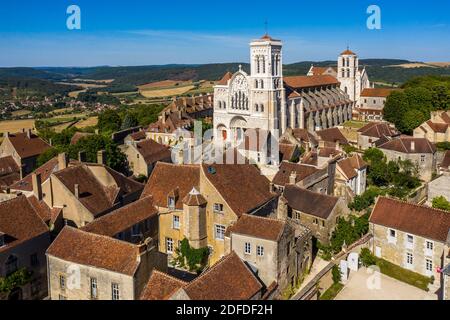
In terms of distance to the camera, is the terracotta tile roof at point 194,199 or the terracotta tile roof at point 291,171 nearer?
the terracotta tile roof at point 194,199

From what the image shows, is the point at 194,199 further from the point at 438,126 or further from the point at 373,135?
the point at 438,126

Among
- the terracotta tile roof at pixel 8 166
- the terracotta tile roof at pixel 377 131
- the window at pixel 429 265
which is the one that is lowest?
the window at pixel 429 265

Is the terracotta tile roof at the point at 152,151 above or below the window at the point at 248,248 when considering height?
above

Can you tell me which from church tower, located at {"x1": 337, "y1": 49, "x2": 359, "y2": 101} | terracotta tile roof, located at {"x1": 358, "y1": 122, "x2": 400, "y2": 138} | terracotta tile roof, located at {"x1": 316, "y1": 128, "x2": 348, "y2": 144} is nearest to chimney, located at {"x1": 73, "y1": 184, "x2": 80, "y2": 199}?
terracotta tile roof, located at {"x1": 316, "y1": 128, "x2": 348, "y2": 144}

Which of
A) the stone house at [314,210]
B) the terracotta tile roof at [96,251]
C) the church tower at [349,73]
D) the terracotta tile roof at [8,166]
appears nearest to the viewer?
the terracotta tile roof at [96,251]

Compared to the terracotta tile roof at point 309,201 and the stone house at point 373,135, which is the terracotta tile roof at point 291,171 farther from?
Answer: the stone house at point 373,135


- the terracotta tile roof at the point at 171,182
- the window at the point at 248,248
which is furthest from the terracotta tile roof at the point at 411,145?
the window at the point at 248,248

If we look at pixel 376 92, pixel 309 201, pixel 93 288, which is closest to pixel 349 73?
pixel 376 92
